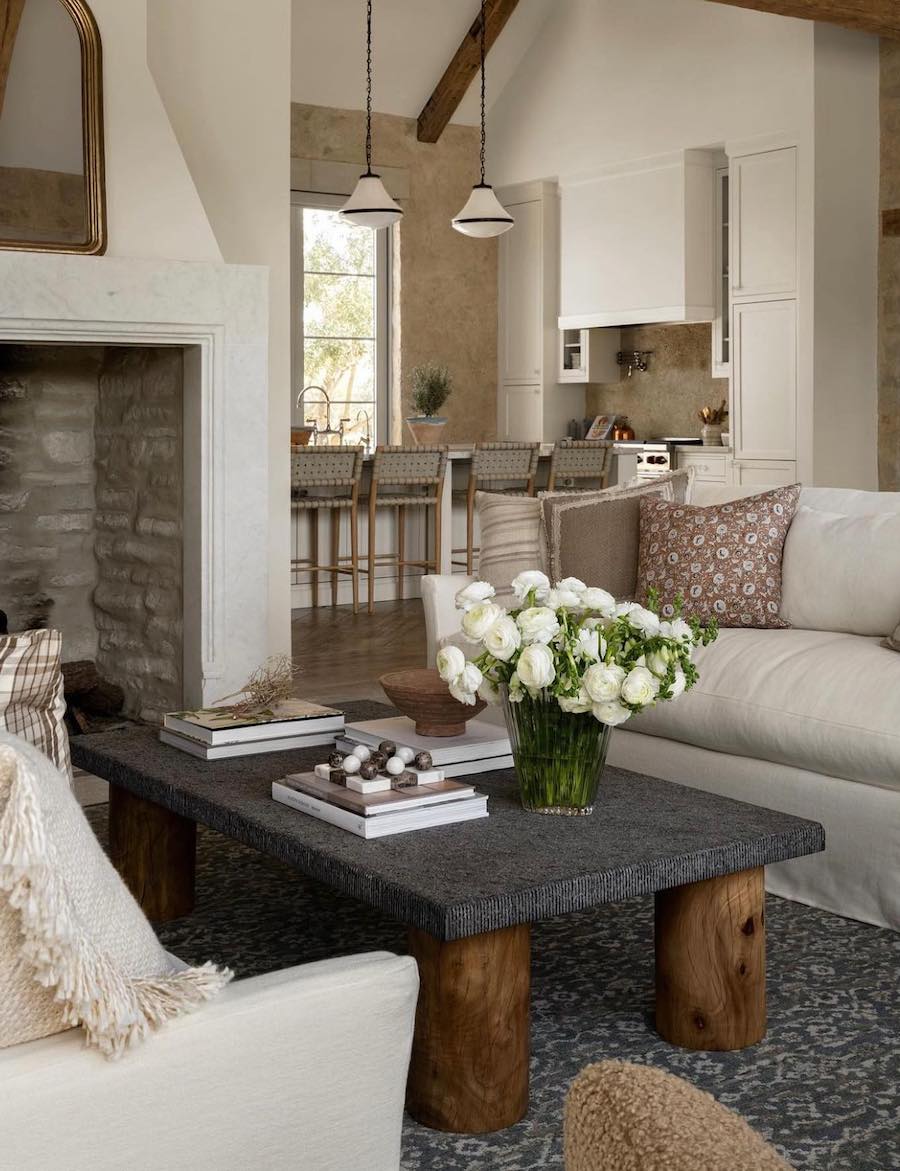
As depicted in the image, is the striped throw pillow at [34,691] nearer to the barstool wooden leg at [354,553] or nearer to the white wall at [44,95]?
the white wall at [44,95]

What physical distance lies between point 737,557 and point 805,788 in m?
0.83

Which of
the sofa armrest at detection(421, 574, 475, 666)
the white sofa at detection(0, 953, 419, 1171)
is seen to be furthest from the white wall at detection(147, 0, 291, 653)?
the white sofa at detection(0, 953, 419, 1171)

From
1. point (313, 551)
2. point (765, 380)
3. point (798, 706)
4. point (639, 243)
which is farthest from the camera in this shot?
point (639, 243)

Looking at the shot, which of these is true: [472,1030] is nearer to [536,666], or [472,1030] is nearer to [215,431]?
[536,666]

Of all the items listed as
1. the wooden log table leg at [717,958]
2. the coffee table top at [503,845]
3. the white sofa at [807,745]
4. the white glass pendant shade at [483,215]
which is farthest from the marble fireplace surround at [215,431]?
the white glass pendant shade at [483,215]

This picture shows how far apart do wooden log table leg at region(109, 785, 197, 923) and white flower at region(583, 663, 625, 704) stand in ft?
3.62

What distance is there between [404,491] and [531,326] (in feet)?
8.24

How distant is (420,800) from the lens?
7.60 ft

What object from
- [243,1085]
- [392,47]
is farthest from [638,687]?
[392,47]

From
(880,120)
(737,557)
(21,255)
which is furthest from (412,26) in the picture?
(737,557)

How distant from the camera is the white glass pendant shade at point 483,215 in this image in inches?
306

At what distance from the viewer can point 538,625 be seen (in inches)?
90.1

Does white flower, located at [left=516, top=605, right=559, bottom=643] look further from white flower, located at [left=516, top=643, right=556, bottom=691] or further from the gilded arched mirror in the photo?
the gilded arched mirror

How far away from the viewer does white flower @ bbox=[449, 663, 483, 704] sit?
238 centimetres
